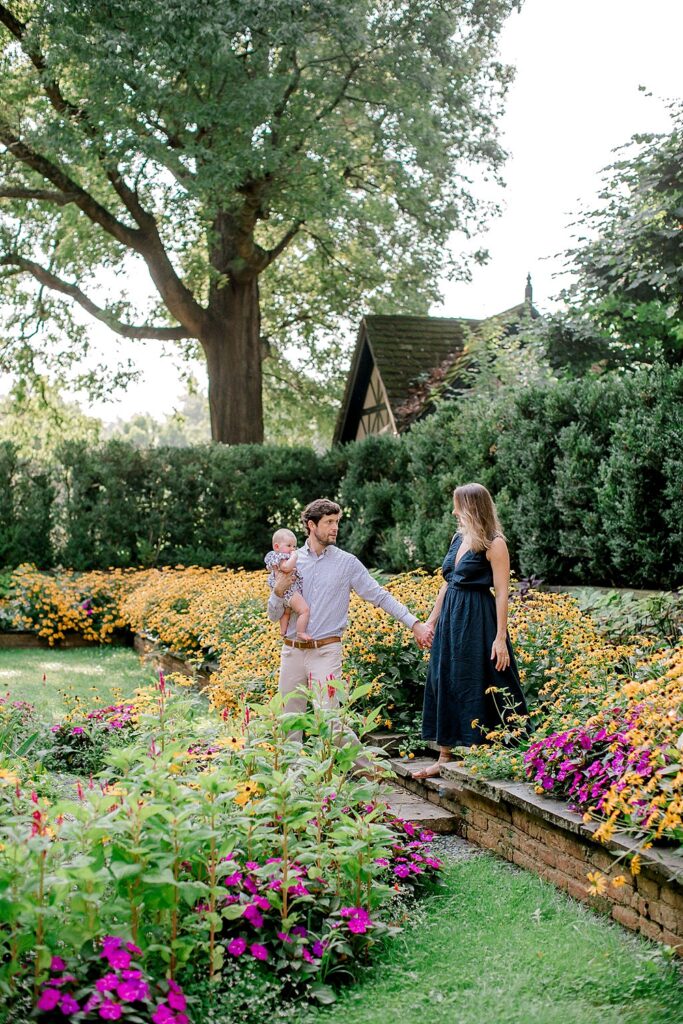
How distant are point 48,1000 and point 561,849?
255 centimetres

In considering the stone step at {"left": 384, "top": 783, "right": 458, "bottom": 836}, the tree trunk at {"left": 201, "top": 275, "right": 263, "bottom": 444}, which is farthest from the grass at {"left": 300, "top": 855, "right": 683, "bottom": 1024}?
the tree trunk at {"left": 201, "top": 275, "right": 263, "bottom": 444}

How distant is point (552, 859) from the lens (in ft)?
16.0

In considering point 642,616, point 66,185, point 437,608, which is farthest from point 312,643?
point 66,185

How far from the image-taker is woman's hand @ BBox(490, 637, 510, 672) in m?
5.87

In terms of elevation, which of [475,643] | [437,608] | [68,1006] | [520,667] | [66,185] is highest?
[66,185]

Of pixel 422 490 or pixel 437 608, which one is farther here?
pixel 422 490

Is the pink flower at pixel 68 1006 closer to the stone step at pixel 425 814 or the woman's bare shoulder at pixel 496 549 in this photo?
the stone step at pixel 425 814

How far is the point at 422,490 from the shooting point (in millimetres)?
13391

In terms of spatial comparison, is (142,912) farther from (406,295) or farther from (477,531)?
(406,295)

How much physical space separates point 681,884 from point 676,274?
31.2 ft

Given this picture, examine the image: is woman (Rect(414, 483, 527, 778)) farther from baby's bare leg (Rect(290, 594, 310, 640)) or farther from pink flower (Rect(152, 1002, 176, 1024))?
pink flower (Rect(152, 1002, 176, 1024))

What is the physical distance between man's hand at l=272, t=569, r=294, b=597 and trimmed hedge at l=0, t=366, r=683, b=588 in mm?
4305

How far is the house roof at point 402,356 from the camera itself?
68.5 ft

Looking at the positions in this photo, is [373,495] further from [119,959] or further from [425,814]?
[119,959]
